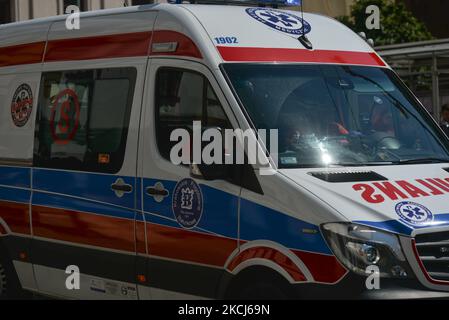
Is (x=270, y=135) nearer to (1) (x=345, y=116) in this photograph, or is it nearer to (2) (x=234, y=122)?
(2) (x=234, y=122)

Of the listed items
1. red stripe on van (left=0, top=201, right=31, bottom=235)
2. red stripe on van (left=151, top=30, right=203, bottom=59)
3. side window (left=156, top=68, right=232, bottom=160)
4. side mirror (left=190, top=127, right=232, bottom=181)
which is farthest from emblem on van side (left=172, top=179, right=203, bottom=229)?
red stripe on van (left=0, top=201, right=31, bottom=235)

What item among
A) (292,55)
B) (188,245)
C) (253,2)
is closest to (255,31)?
(292,55)

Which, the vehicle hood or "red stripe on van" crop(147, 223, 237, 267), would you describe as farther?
"red stripe on van" crop(147, 223, 237, 267)

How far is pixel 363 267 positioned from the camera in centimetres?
530

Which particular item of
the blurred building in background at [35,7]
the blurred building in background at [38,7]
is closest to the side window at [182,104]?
the blurred building in background at [38,7]

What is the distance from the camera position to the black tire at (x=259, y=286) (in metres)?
5.61

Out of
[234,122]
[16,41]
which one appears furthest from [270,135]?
[16,41]

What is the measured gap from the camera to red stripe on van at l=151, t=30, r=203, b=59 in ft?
20.9

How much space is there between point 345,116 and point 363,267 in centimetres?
138

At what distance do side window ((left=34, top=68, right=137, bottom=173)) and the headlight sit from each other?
214 centimetres

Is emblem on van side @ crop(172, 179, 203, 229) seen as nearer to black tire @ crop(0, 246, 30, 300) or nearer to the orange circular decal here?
the orange circular decal

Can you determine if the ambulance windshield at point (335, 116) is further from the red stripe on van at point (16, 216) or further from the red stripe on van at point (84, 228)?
the red stripe on van at point (16, 216)

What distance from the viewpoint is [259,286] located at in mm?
5727

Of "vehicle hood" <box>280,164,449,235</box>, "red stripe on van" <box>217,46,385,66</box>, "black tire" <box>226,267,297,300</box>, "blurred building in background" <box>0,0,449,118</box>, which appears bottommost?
"black tire" <box>226,267,297,300</box>
